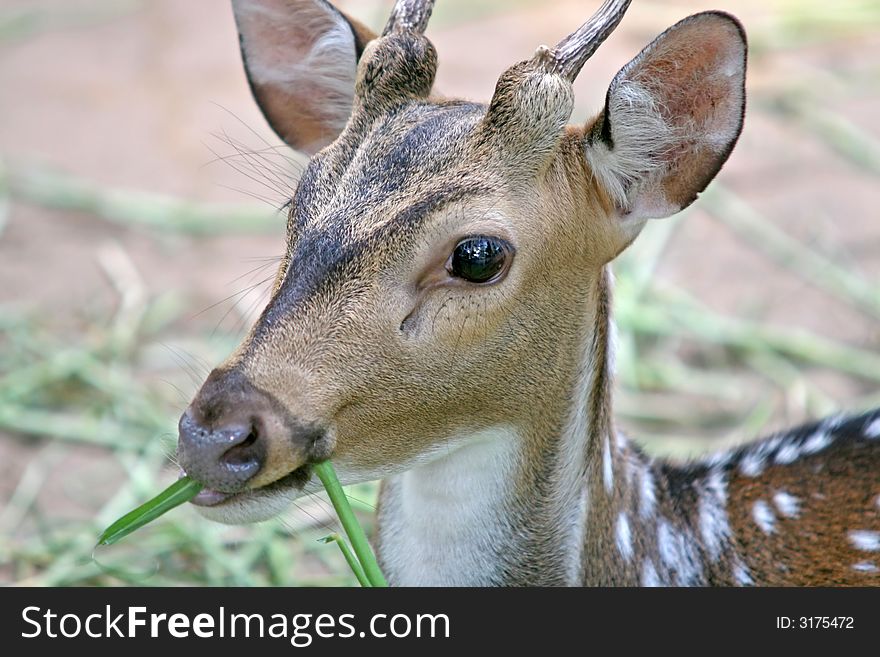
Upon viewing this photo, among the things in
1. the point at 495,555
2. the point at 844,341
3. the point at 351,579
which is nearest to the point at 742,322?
the point at 844,341

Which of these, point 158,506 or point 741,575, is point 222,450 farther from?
point 741,575

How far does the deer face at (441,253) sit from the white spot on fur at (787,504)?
87cm

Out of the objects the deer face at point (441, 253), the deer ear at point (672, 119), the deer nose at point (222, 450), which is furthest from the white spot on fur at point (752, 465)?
the deer nose at point (222, 450)

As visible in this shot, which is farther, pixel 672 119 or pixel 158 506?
pixel 672 119

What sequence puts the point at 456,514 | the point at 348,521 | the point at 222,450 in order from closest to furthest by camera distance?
the point at 222,450
the point at 348,521
the point at 456,514

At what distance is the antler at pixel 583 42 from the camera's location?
10.9 ft

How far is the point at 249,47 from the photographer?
398cm

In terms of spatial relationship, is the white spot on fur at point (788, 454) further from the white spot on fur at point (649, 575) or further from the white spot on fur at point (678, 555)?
the white spot on fur at point (649, 575)

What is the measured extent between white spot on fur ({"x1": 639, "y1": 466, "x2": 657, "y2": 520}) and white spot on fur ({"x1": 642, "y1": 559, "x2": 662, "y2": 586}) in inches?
5.3

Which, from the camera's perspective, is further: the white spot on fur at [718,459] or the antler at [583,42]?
the white spot on fur at [718,459]

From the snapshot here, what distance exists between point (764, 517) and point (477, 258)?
4.34 ft

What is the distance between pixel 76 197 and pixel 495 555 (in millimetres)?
4351

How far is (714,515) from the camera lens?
3.94 meters

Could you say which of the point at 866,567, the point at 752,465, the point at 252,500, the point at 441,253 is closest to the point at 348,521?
the point at 252,500
